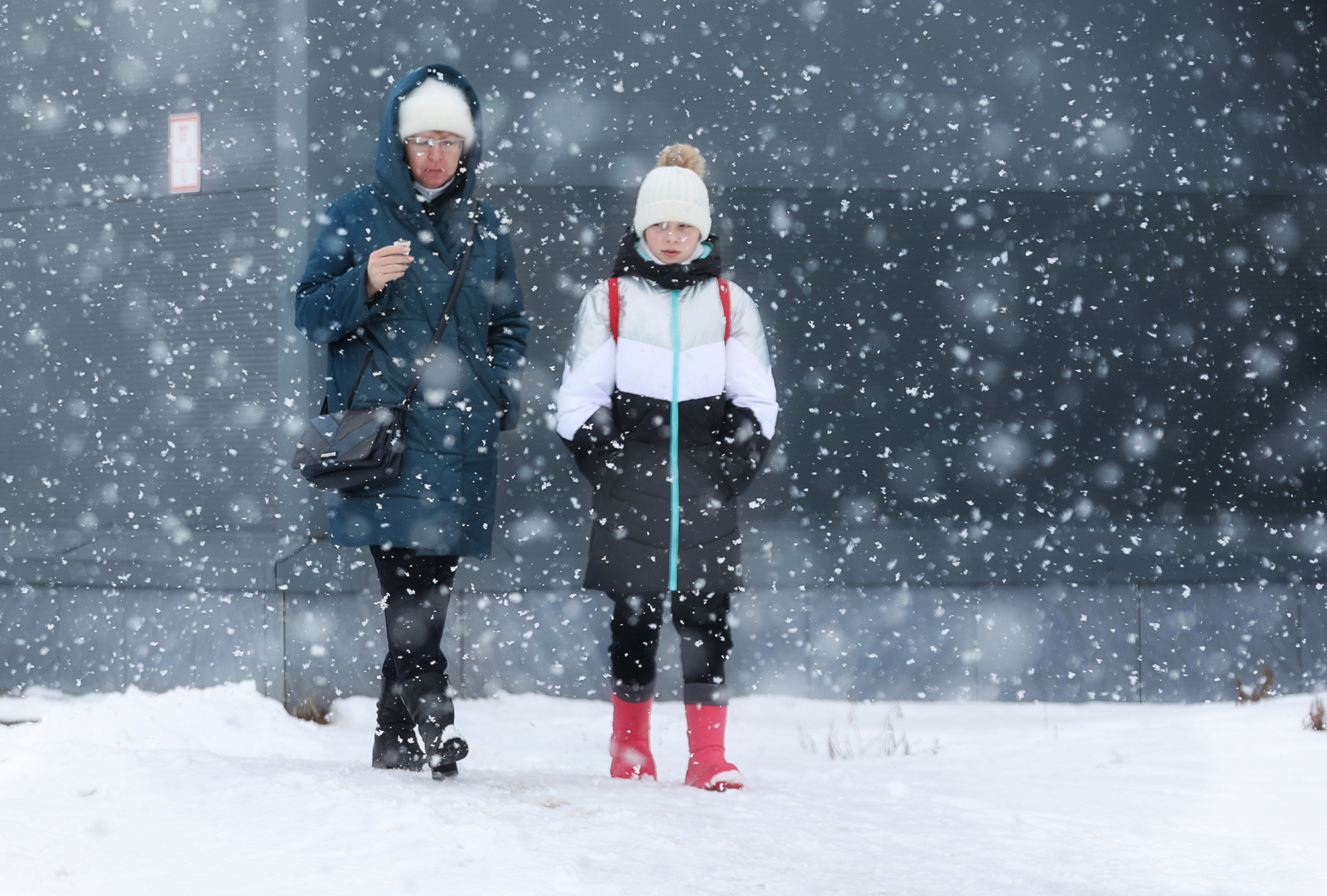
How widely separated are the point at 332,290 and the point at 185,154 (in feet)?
7.54

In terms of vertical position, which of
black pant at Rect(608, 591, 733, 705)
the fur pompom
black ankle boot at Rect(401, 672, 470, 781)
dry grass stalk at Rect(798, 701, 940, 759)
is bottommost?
dry grass stalk at Rect(798, 701, 940, 759)

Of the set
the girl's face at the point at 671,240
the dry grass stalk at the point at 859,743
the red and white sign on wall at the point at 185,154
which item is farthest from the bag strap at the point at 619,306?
the red and white sign on wall at the point at 185,154

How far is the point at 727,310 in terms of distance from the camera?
3.15m

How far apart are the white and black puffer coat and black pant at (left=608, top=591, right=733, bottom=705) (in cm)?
7

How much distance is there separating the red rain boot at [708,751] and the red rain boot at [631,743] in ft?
0.49

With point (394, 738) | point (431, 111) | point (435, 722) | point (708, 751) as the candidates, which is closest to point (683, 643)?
point (708, 751)

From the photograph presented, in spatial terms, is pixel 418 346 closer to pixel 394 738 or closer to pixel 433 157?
pixel 433 157

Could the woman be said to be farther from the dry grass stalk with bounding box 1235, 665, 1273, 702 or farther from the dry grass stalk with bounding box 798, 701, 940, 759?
the dry grass stalk with bounding box 1235, 665, 1273, 702

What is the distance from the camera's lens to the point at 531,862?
2189mm

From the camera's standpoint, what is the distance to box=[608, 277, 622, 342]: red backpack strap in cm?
310

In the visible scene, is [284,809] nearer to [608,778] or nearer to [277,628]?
[608,778]

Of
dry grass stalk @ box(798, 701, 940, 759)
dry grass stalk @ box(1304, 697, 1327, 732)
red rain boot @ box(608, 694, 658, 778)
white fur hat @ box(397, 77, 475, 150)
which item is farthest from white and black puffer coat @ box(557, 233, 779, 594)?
dry grass stalk @ box(1304, 697, 1327, 732)

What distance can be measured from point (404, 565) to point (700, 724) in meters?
1.03

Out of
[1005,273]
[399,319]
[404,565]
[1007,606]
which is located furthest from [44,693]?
[1005,273]
